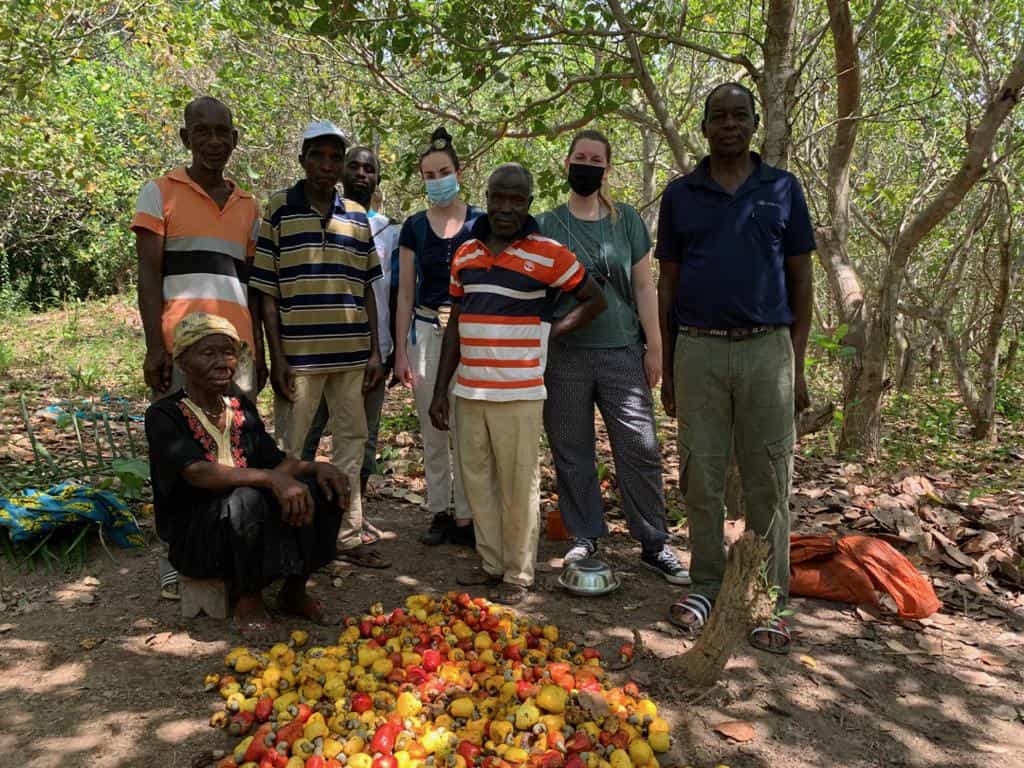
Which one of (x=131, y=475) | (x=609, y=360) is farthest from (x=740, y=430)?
(x=131, y=475)

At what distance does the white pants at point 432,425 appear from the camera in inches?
155

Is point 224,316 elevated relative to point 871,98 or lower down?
lower down

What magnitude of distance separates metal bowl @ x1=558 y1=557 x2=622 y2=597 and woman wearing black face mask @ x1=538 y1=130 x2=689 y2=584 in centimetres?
16

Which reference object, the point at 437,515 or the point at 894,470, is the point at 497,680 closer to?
the point at 437,515

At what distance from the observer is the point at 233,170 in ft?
36.9

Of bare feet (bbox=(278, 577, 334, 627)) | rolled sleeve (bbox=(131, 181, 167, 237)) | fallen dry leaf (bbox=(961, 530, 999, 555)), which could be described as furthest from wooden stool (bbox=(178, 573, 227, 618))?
fallen dry leaf (bbox=(961, 530, 999, 555))

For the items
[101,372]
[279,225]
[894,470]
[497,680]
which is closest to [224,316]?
[279,225]

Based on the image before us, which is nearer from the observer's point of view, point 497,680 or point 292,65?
point 497,680

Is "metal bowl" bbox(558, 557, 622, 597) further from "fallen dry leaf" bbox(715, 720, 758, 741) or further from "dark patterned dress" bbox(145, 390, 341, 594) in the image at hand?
"dark patterned dress" bbox(145, 390, 341, 594)

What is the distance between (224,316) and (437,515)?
5.36ft

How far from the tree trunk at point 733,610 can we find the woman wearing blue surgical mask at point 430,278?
1.56m

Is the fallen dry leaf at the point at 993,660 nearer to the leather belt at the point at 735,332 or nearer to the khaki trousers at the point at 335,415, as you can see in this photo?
the leather belt at the point at 735,332

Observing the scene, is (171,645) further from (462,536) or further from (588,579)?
(588,579)

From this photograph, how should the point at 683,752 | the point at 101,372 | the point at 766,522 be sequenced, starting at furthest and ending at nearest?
the point at 101,372 < the point at 766,522 < the point at 683,752
